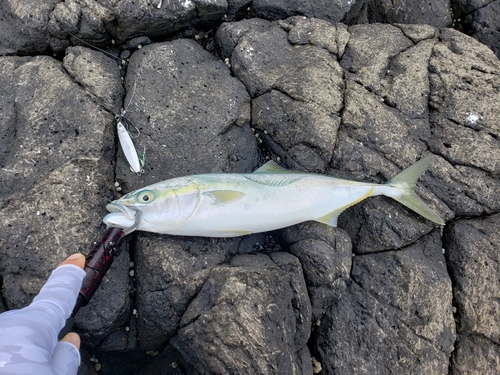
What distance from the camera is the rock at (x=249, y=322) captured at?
9.53ft

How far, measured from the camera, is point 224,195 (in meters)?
3.31

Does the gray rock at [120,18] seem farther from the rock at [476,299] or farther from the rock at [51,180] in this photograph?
the rock at [476,299]

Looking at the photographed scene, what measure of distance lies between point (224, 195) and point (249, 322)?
1109mm

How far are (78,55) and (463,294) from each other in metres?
4.71

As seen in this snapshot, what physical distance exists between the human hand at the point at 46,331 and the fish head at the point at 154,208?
465 millimetres

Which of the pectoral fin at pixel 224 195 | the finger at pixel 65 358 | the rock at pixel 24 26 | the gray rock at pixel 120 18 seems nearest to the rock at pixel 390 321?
the pectoral fin at pixel 224 195

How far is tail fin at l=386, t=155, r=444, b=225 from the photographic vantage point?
3.61 metres

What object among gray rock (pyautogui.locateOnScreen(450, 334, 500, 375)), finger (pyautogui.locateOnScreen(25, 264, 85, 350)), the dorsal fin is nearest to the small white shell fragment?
finger (pyautogui.locateOnScreen(25, 264, 85, 350))

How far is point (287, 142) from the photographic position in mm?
3879

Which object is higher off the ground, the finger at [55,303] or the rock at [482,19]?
the rock at [482,19]

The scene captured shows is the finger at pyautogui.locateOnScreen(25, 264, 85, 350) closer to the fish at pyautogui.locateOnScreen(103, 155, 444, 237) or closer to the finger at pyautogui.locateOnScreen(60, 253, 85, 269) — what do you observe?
the finger at pyautogui.locateOnScreen(60, 253, 85, 269)

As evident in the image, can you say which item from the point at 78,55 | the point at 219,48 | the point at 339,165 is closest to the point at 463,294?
the point at 339,165

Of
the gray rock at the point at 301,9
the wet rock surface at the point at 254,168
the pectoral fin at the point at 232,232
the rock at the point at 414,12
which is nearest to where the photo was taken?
the wet rock surface at the point at 254,168

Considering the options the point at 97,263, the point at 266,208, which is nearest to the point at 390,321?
the point at 266,208
